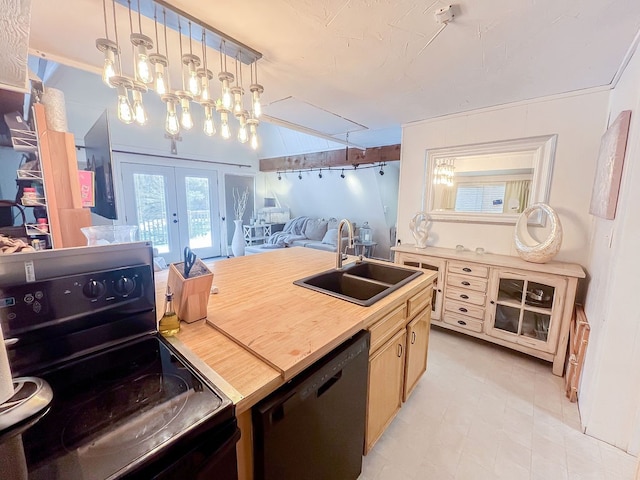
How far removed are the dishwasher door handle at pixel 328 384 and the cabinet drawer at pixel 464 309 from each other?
6.58 ft

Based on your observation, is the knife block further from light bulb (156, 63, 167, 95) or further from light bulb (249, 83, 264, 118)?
light bulb (249, 83, 264, 118)

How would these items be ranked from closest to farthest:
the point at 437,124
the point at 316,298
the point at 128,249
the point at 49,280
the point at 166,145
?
the point at 49,280, the point at 128,249, the point at 316,298, the point at 437,124, the point at 166,145

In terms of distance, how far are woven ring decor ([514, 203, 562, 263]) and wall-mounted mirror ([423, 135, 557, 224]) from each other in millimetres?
140

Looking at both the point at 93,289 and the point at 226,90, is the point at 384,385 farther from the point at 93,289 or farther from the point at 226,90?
the point at 226,90

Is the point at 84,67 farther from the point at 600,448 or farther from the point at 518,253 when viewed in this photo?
the point at 600,448

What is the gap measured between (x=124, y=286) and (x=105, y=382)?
266 millimetres

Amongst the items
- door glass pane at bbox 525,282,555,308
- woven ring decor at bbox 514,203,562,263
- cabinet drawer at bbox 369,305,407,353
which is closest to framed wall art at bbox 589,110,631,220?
woven ring decor at bbox 514,203,562,263

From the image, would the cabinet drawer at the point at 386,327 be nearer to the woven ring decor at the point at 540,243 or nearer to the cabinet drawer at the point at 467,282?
the cabinet drawer at the point at 467,282

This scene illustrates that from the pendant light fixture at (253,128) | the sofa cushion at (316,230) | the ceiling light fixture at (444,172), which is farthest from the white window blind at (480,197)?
the sofa cushion at (316,230)

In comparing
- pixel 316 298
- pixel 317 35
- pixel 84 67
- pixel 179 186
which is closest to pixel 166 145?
pixel 179 186

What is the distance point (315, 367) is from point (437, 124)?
114 inches

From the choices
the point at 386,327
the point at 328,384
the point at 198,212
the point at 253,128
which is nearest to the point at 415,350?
the point at 386,327

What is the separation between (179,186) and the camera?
17.5ft

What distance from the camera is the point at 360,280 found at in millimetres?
1769
